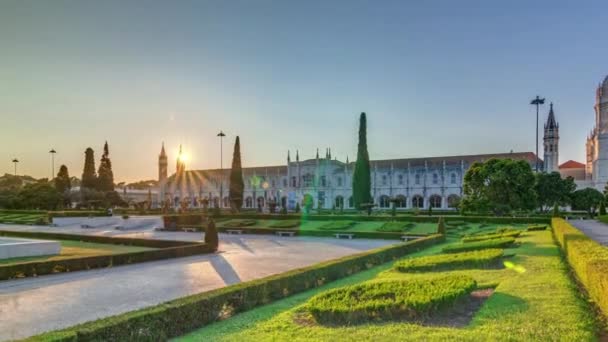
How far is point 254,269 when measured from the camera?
1628cm

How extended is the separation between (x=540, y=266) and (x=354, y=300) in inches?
226

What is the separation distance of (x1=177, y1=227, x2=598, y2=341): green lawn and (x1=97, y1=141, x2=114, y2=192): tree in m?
75.3

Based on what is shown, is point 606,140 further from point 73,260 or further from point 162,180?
point 162,180

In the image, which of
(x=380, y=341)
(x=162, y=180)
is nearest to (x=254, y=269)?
(x=380, y=341)

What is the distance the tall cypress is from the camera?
76.5 m

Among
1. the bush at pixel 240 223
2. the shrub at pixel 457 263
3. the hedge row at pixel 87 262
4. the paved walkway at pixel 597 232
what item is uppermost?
the shrub at pixel 457 263

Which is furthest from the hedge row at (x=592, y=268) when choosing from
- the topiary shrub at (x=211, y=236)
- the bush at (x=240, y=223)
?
the bush at (x=240, y=223)

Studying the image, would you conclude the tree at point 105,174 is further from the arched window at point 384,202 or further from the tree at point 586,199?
the tree at point 586,199

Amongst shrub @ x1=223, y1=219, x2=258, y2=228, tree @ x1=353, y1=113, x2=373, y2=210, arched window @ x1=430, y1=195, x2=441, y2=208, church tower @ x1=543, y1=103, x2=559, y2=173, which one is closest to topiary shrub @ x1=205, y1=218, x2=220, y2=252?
shrub @ x1=223, y1=219, x2=258, y2=228

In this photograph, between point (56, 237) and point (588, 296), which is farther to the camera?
point (56, 237)

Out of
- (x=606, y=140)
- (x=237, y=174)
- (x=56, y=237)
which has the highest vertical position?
(x=606, y=140)

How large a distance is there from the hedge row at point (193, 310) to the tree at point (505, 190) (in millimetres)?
22499

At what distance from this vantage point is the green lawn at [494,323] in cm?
591

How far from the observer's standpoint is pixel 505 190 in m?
32.1
